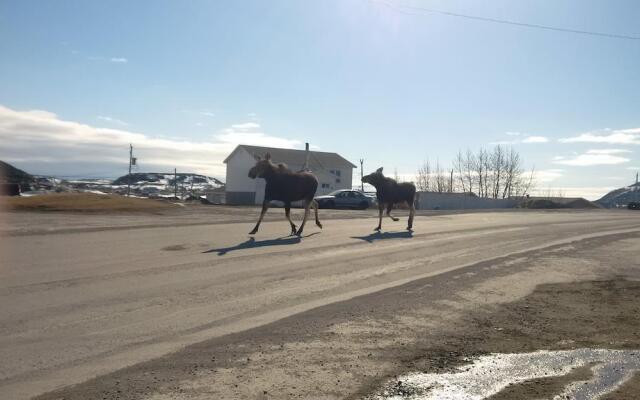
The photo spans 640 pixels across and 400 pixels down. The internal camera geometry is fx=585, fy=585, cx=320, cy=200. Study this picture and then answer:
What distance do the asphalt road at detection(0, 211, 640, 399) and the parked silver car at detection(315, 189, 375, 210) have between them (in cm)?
2975

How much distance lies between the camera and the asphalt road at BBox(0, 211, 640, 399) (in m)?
5.39

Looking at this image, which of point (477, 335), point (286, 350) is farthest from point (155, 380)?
point (477, 335)

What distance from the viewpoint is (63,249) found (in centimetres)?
1150

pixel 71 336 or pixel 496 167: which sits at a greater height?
pixel 496 167

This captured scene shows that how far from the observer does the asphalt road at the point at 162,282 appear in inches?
212

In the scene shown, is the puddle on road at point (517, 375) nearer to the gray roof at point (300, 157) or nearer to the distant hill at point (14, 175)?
the distant hill at point (14, 175)

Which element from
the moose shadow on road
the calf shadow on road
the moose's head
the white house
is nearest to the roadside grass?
the moose's head

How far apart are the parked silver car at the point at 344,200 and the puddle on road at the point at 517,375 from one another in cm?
4010

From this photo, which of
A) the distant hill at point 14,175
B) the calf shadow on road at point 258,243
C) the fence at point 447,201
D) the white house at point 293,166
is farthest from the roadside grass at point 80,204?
the fence at point 447,201

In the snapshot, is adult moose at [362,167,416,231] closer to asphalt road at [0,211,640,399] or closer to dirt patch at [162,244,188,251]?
asphalt road at [0,211,640,399]

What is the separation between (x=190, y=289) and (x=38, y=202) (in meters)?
19.7

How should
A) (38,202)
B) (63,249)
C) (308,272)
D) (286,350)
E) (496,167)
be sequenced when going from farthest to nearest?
(496,167), (38,202), (63,249), (308,272), (286,350)

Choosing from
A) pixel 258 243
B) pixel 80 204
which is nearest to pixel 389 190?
pixel 258 243

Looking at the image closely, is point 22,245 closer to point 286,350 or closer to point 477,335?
point 286,350
